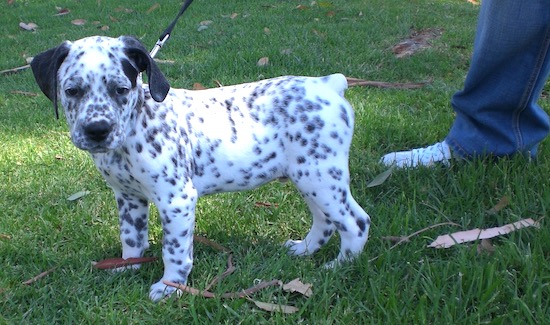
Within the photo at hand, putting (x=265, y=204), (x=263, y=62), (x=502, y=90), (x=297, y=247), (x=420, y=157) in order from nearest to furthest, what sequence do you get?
(x=297, y=247) → (x=265, y=204) → (x=502, y=90) → (x=420, y=157) → (x=263, y=62)

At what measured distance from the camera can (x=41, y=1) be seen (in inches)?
413

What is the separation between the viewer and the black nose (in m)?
2.52

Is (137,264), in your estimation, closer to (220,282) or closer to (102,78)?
(220,282)

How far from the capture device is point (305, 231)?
11.6 feet

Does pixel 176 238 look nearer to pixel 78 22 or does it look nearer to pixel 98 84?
pixel 98 84

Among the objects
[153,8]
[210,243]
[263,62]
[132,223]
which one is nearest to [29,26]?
[153,8]

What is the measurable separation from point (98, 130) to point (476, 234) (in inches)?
76.6

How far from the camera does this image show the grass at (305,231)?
8.77 feet

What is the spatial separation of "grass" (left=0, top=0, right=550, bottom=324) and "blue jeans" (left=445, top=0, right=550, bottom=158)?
0.18 meters

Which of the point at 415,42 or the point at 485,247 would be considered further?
the point at 415,42

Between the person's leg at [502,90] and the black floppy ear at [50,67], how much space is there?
2211 mm

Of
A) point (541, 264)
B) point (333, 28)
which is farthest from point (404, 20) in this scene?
point (541, 264)

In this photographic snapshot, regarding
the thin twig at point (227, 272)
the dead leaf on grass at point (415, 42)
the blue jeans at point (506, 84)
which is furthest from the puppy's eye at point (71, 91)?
the dead leaf on grass at point (415, 42)

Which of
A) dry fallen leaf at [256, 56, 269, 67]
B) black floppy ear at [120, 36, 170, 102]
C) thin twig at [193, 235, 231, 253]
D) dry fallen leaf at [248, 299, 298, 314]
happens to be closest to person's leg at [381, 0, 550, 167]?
thin twig at [193, 235, 231, 253]
